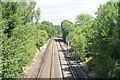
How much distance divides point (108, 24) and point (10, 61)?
873 centimetres

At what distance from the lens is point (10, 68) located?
15.7 meters

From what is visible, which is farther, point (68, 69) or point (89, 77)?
point (68, 69)

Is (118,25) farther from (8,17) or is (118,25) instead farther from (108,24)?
(8,17)

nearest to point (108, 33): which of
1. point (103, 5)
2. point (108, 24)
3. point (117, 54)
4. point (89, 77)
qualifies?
point (108, 24)

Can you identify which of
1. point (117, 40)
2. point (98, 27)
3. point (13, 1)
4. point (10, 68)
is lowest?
point (10, 68)

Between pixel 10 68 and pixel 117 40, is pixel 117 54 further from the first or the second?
pixel 10 68

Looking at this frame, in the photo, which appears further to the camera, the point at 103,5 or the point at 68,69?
the point at 68,69

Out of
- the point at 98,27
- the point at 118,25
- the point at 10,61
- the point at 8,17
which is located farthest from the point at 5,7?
the point at 118,25

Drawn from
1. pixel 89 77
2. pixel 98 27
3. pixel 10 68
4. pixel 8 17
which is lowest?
pixel 89 77

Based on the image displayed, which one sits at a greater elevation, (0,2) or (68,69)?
(0,2)

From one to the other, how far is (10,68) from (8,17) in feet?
22.9

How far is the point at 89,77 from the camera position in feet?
71.4

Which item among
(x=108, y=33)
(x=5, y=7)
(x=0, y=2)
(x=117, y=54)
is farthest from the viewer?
(x=5, y=7)

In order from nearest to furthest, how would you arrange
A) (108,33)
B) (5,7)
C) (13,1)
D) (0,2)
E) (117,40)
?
1. (117,40)
2. (108,33)
3. (0,2)
4. (5,7)
5. (13,1)
